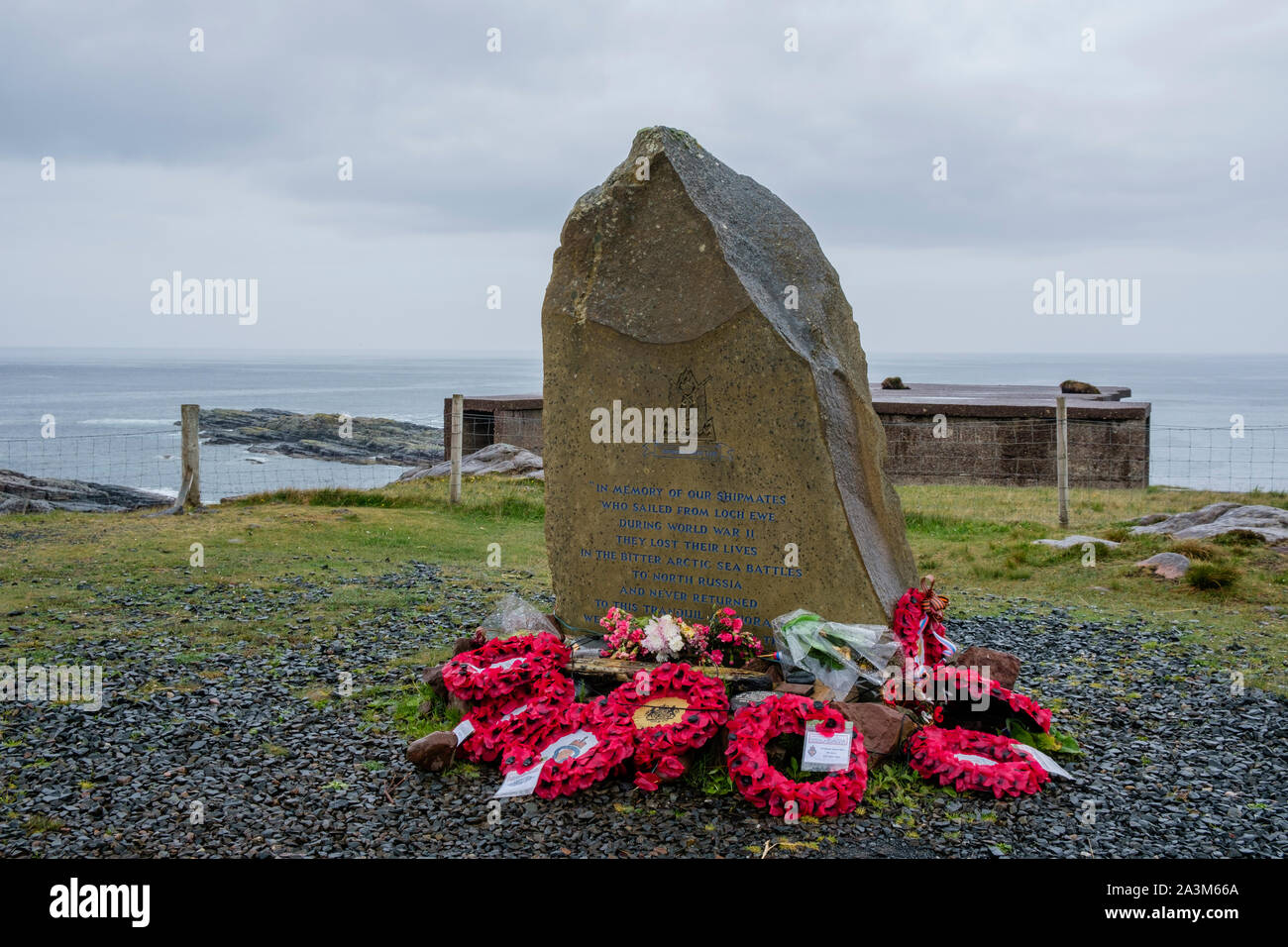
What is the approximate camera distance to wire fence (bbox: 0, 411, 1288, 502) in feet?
61.2

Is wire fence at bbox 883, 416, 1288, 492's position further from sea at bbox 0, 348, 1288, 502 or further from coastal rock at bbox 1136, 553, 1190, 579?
coastal rock at bbox 1136, 553, 1190, 579

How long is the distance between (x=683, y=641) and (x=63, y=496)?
1666 cm

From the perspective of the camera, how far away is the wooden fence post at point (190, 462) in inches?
559

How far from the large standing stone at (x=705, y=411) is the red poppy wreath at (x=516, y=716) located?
1122 mm

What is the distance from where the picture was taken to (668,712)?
570cm

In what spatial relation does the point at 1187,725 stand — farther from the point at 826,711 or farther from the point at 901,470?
the point at 901,470

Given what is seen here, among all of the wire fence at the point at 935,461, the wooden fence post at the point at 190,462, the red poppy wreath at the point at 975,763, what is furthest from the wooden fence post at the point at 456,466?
the red poppy wreath at the point at 975,763

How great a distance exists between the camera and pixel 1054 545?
38.2ft

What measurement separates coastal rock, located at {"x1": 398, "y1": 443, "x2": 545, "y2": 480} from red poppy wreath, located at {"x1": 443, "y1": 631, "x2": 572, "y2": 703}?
37.7 ft

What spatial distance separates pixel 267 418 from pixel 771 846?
152 ft

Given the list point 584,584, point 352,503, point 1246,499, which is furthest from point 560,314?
point 1246,499

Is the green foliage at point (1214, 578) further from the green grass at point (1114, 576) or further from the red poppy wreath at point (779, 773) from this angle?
the red poppy wreath at point (779, 773)

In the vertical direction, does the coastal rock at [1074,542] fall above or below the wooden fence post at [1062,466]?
below

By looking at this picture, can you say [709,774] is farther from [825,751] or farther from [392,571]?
[392,571]
